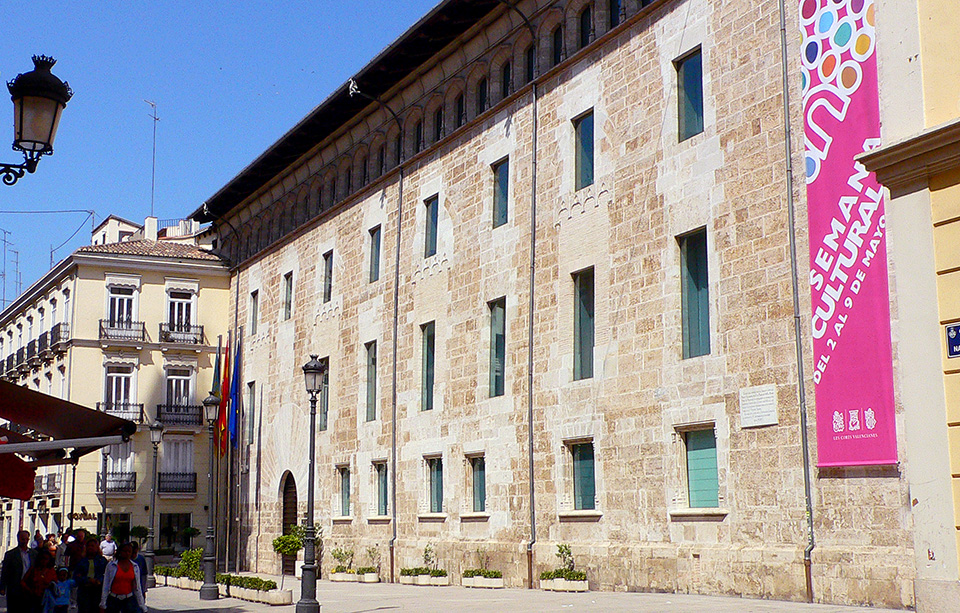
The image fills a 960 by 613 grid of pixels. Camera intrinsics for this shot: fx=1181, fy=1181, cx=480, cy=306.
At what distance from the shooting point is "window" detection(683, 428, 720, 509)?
1898 centimetres

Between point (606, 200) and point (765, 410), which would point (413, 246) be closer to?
point (606, 200)

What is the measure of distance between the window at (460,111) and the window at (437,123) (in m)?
0.81

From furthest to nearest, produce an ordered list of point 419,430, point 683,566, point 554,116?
point 419,430, point 554,116, point 683,566

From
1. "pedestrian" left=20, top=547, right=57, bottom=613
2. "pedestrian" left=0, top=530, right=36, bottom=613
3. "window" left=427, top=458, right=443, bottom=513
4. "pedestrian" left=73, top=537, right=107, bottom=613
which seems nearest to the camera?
"pedestrian" left=20, top=547, right=57, bottom=613

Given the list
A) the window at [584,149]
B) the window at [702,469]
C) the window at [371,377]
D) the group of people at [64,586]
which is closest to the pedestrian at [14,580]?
the group of people at [64,586]

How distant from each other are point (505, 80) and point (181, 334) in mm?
25500

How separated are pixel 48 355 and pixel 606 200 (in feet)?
113

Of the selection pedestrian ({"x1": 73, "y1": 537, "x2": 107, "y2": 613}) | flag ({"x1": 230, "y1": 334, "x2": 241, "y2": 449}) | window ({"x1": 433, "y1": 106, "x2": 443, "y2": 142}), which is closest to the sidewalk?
pedestrian ({"x1": 73, "y1": 537, "x2": 107, "y2": 613})

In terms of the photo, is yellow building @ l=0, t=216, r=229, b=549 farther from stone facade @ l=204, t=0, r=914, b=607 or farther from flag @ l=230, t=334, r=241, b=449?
stone facade @ l=204, t=0, r=914, b=607

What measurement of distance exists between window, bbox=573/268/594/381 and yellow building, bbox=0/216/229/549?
27.1 meters

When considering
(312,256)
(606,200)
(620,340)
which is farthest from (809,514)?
(312,256)

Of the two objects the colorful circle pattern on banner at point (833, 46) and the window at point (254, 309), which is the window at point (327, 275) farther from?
the colorful circle pattern on banner at point (833, 46)

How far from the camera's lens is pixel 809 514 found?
1686cm

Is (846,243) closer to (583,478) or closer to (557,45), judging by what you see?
(583,478)
